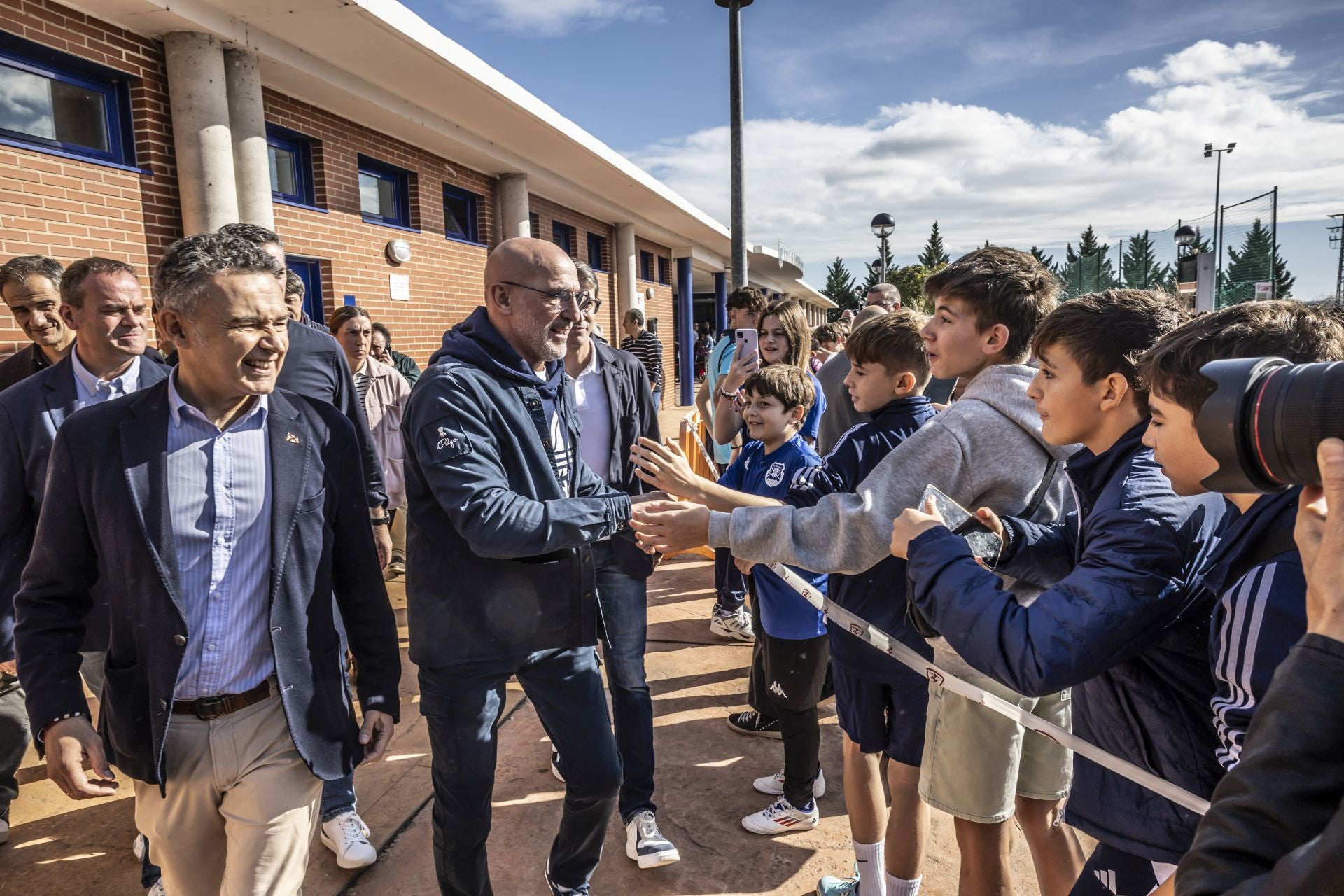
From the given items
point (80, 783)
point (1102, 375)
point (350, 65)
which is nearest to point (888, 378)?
point (1102, 375)

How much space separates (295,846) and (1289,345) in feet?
7.93

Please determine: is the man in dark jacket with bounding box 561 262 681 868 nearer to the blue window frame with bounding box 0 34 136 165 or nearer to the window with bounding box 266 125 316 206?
the blue window frame with bounding box 0 34 136 165

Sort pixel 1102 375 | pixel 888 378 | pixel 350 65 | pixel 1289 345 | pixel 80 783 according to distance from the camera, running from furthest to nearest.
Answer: pixel 350 65 → pixel 888 378 → pixel 80 783 → pixel 1102 375 → pixel 1289 345

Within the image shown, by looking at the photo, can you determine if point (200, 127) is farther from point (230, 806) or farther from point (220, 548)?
point (230, 806)

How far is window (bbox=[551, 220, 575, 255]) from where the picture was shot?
1275 centimetres

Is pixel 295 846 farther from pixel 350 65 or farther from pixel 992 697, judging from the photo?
pixel 350 65

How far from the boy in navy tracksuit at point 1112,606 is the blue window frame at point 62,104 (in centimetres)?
584

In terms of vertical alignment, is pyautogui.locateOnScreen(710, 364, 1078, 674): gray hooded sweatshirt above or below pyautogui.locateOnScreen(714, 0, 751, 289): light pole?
below

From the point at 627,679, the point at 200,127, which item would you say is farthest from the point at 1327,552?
the point at 200,127

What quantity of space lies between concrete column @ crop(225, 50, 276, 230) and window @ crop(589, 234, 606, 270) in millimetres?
8723

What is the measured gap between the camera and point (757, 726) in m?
3.99

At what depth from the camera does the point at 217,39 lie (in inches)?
219

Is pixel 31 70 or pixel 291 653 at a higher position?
pixel 31 70

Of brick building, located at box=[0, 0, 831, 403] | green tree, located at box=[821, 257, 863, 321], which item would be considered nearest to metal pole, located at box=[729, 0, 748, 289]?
brick building, located at box=[0, 0, 831, 403]
